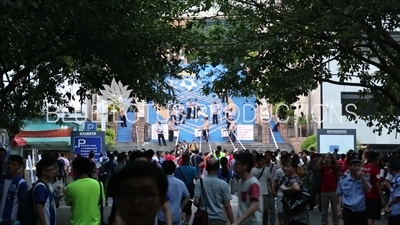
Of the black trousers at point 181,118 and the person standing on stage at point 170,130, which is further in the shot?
the black trousers at point 181,118

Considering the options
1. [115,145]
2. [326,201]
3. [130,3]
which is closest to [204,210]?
[130,3]

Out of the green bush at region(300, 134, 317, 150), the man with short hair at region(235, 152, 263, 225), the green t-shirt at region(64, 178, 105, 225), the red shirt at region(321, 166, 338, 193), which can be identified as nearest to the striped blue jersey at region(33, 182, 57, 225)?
the green t-shirt at region(64, 178, 105, 225)

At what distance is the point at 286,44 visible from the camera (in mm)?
15516

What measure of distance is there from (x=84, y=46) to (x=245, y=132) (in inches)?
1301

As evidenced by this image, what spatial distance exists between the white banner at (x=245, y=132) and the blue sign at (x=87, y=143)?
75.1 ft

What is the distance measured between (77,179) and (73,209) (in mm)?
341

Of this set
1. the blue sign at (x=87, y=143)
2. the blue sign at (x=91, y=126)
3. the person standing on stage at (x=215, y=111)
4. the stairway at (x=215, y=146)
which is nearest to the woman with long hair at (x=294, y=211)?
the blue sign at (x=87, y=143)

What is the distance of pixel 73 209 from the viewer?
782cm

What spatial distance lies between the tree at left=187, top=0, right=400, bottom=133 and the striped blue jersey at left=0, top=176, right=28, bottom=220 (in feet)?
22.3

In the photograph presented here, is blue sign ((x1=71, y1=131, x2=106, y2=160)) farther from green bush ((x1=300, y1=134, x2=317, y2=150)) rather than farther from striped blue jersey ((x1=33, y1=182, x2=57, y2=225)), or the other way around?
green bush ((x1=300, y1=134, x2=317, y2=150))

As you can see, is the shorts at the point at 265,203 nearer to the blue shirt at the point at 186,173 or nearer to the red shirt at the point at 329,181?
the red shirt at the point at 329,181

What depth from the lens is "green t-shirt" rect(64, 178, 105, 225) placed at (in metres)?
7.77

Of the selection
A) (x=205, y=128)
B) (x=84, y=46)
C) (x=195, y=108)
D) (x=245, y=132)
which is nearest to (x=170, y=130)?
(x=205, y=128)

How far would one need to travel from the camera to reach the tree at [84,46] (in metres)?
10.2
